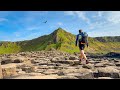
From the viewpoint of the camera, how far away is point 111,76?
9727mm
